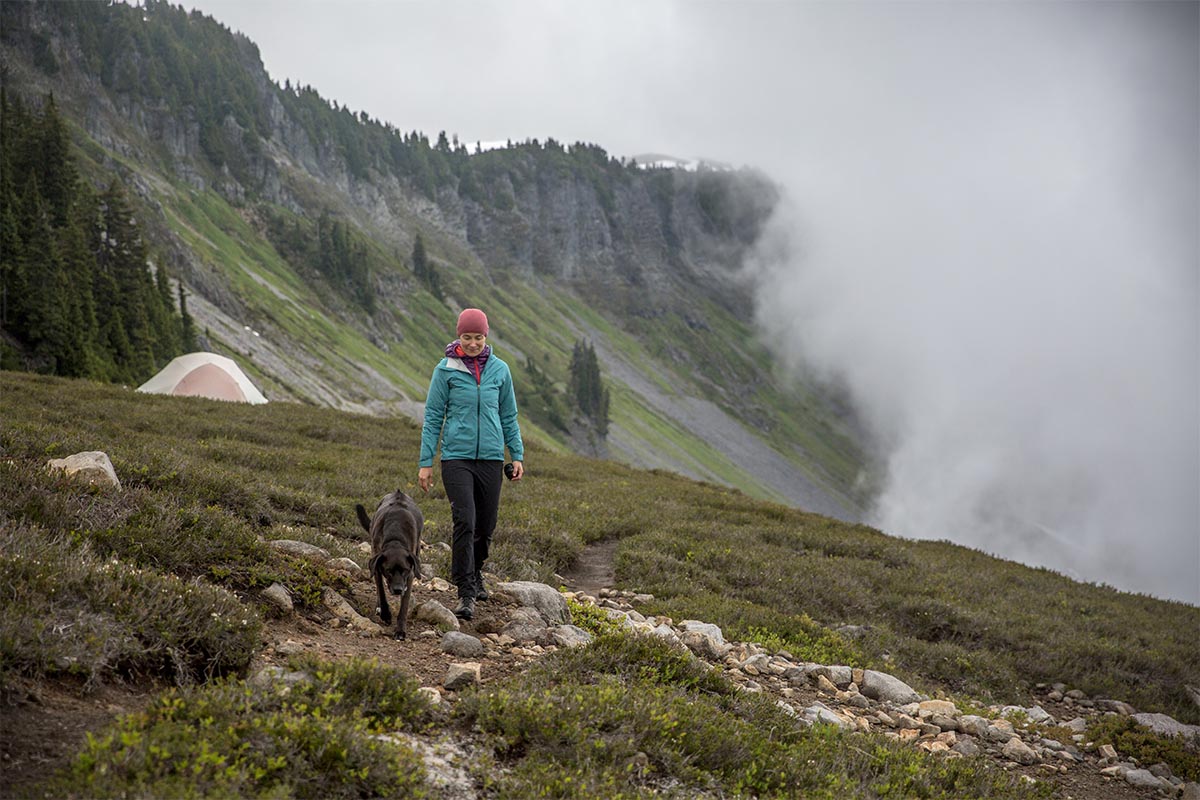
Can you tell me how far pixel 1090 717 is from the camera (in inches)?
456

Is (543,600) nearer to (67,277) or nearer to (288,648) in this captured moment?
(288,648)

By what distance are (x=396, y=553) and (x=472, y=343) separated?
102 inches

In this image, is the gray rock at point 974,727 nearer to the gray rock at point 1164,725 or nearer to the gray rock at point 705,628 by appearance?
the gray rock at point 705,628

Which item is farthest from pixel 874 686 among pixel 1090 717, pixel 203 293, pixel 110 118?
pixel 110 118

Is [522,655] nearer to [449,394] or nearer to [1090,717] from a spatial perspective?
[449,394]

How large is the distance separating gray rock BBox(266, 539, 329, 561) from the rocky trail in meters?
0.57

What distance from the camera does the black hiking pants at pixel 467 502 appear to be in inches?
324

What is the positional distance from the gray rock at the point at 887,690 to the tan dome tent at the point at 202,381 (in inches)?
1314

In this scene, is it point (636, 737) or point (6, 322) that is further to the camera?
point (6, 322)

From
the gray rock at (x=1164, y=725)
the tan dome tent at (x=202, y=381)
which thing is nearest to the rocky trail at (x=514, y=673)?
the gray rock at (x=1164, y=725)

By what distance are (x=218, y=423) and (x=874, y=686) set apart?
66.6 feet

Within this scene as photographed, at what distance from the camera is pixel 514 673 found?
6.76 metres

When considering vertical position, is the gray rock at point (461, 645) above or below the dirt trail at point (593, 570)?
above

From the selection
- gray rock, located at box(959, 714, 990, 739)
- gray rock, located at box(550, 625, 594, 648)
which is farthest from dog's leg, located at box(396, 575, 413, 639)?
gray rock, located at box(959, 714, 990, 739)
